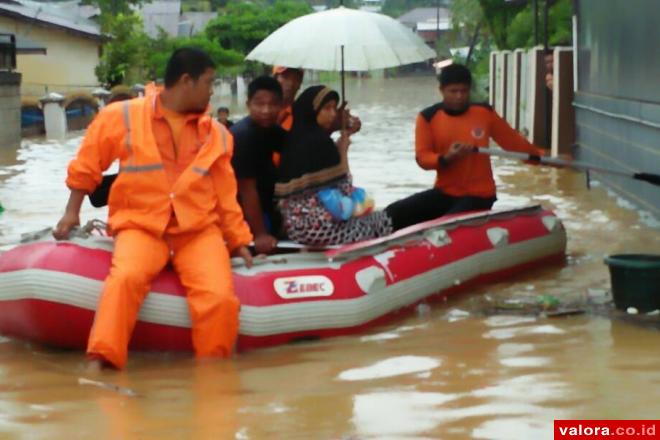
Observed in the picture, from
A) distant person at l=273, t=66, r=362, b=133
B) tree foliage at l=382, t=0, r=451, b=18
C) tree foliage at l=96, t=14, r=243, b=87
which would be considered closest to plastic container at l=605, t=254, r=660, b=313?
distant person at l=273, t=66, r=362, b=133

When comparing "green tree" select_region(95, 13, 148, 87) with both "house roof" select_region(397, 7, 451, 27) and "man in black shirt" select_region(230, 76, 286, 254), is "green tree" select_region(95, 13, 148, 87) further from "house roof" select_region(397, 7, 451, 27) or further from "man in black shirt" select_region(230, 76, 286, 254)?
"house roof" select_region(397, 7, 451, 27)

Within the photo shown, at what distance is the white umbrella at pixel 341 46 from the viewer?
9508 mm

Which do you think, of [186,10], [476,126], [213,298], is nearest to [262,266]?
[213,298]

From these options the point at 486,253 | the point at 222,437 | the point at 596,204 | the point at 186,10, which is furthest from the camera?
the point at 186,10

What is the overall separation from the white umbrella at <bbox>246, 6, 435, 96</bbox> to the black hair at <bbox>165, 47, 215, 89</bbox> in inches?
86.5

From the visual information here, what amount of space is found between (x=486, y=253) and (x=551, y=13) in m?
18.1

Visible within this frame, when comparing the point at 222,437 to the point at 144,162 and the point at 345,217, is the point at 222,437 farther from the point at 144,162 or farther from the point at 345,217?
the point at 345,217

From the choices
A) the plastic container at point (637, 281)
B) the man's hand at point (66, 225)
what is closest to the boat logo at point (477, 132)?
the plastic container at point (637, 281)

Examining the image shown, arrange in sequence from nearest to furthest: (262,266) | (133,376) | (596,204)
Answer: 1. (133,376)
2. (262,266)
3. (596,204)

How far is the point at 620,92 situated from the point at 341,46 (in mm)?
5708

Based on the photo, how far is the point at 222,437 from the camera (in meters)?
5.48

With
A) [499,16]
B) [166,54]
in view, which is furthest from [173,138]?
[166,54]

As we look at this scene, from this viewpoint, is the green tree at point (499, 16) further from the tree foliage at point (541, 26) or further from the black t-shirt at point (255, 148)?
the black t-shirt at point (255, 148)

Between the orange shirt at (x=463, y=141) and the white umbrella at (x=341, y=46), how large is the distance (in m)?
0.48
